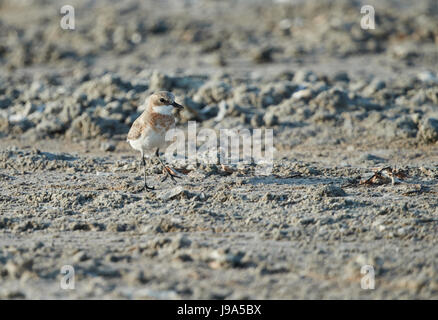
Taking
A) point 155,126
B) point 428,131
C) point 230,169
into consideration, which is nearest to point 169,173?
point 155,126

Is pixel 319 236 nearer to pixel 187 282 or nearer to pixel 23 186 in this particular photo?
pixel 187 282

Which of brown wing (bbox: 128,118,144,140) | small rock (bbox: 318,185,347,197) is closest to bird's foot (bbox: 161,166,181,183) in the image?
brown wing (bbox: 128,118,144,140)

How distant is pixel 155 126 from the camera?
6586 mm

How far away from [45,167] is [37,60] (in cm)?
680

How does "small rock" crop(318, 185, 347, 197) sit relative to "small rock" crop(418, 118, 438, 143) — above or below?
below

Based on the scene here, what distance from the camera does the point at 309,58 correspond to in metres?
13.1

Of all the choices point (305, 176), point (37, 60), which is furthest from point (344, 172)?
point (37, 60)

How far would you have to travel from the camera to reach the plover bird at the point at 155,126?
657cm

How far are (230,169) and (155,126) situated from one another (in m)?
1.00

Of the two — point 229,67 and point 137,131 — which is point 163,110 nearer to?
point 137,131

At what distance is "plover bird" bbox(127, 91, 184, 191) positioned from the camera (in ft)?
21.5

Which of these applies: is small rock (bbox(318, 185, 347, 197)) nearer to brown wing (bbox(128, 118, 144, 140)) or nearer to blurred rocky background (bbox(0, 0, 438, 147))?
brown wing (bbox(128, 118, 144, 140))

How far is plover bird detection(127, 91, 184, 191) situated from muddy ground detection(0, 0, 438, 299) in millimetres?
377

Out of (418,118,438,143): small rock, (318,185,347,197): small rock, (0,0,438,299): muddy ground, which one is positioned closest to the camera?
(0,0,438,299): muddy ground
